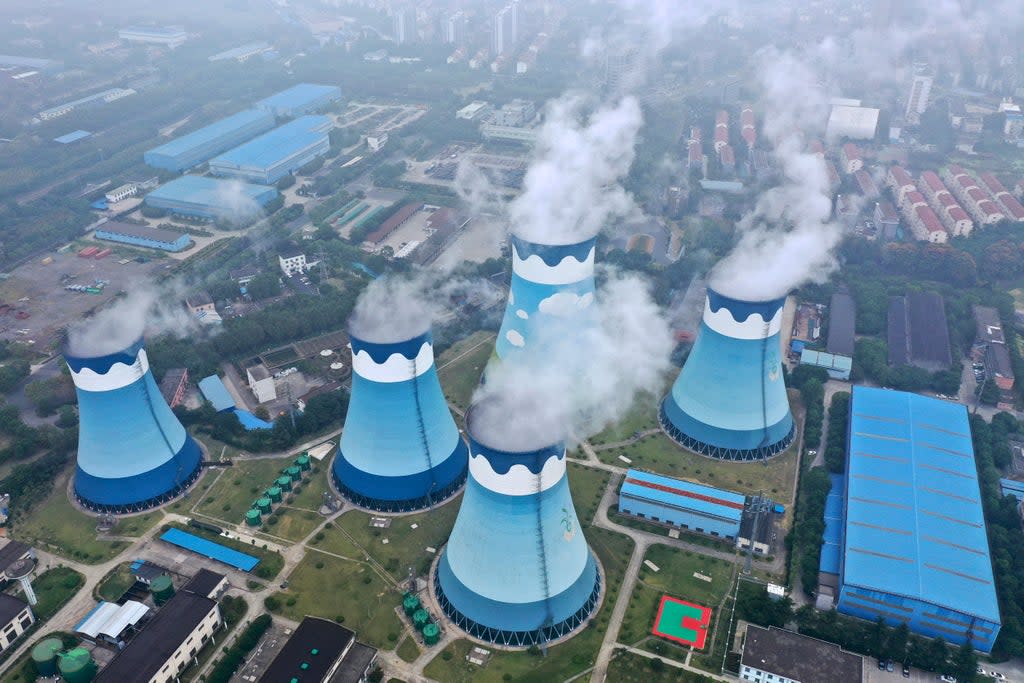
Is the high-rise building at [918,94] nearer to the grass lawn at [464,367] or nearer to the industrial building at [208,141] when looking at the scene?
the grass lawn at [464,367]

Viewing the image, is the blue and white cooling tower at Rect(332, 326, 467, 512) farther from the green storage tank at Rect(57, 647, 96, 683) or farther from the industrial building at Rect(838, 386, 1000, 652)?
the industrial building at Rect(838, 386, 1000, 652)

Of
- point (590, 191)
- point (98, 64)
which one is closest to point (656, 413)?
point (590, 191)

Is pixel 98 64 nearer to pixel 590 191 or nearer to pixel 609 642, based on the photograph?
pixel 590 191

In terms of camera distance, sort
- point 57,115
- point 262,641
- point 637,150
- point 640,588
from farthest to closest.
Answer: point 57,115 < point 637,150 < point 640,588 < point 262,641

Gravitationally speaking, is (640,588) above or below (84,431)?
below

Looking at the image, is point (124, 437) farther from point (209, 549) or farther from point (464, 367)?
point (464, 367)
